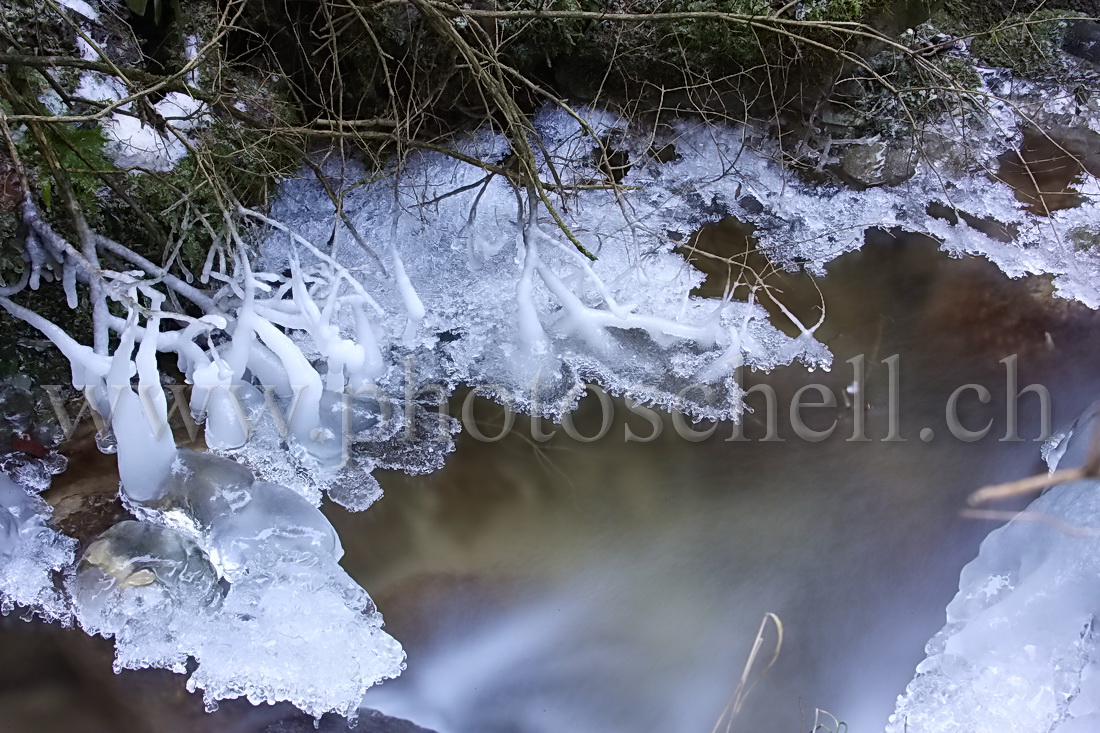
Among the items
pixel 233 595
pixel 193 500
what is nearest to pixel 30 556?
pixel 193 500

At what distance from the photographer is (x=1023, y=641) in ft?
9.46

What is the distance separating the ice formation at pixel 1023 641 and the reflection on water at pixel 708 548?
0.09 m

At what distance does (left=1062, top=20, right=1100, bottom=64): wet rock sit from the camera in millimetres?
4340

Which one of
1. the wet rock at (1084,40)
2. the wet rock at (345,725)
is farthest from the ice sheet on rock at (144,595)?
the wet rock at (1084,40)

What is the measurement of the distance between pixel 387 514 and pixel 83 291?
146 centimetres

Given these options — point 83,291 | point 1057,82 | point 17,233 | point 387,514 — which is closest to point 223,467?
point 387,514

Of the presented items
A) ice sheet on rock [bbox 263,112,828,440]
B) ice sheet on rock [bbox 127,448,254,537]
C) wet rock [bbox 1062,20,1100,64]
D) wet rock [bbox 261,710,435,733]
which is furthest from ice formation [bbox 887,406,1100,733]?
ice sheet on rock [bbox 127,448,254,537]

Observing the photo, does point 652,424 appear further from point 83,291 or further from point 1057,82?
point 1057,82

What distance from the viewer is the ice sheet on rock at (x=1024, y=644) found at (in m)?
2.79

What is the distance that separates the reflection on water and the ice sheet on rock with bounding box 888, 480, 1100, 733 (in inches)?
3.6

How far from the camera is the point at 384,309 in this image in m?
3.62

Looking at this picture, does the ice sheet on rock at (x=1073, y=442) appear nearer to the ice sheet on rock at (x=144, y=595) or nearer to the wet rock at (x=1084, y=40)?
the wet rock at (x=1084, y=40)

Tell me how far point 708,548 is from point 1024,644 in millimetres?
1146

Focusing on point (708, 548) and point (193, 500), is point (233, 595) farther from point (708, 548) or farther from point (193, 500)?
point (708, 548)
